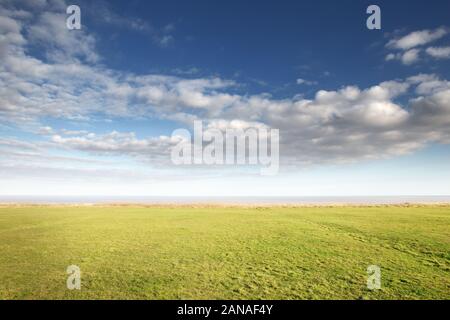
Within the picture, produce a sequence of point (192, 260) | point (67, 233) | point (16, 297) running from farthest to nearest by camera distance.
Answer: point (67, 233), point (192, 260), point (16, 297)

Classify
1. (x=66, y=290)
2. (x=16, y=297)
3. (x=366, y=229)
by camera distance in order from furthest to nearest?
(x=366, y=229) → (x=66, y=290) → (x=16, y=297)

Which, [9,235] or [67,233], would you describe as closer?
[9,235]

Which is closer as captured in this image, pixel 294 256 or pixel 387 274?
pixel 387 274

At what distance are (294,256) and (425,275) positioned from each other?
6.59 metres

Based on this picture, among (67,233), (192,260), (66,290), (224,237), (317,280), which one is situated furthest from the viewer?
(67,233)

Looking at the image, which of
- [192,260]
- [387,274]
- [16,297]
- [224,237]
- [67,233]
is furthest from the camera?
[67,233]

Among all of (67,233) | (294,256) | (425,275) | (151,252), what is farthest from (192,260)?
(67,233)

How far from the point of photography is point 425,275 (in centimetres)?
1295

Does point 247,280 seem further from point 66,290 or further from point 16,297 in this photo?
point 16,297

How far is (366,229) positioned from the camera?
28.1m
